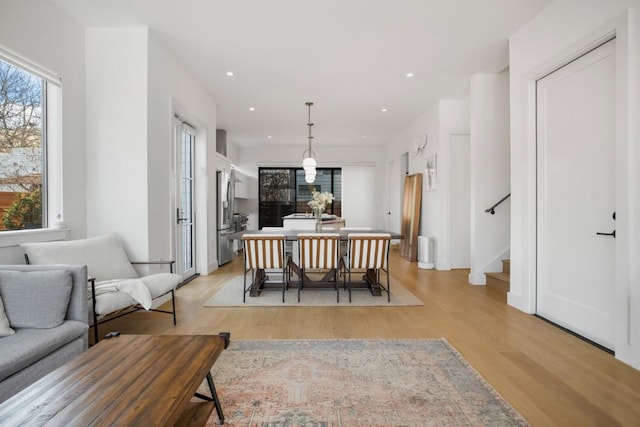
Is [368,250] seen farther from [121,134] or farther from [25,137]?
[25,137]

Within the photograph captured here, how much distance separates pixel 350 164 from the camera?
9.80 meters

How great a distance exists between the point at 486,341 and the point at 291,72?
12.7 feet

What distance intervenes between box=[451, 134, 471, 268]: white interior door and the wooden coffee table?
16.5 ft

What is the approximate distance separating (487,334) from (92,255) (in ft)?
11.3

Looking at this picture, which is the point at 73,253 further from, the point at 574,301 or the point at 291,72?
the point at 574,301

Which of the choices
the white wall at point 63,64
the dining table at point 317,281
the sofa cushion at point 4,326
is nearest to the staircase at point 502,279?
the dining table at point 317,281

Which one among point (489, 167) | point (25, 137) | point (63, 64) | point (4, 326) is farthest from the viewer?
point (489, 167)

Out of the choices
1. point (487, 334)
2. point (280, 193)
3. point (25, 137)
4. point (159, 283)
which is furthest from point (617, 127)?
point (280, 193)

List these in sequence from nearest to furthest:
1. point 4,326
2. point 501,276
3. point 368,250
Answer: point 4,326 → point 368,250 → point 501,276

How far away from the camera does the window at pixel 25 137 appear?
103 inches

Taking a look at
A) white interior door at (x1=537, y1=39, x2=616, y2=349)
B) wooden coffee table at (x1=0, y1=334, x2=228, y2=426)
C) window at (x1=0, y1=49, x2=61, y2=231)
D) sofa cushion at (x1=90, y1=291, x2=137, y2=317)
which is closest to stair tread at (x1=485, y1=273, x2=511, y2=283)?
white interior door at (x1=537, y1=39, x2=616, y2=349)

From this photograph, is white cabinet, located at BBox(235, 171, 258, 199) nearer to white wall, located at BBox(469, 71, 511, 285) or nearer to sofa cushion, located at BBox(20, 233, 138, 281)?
sofa cushion, located at BBox(20, 233, 138, 281)

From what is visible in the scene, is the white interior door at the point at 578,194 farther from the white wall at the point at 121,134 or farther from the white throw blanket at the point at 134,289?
the white wall at the point at 121,134

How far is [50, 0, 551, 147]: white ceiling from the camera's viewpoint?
3107 millimetres
